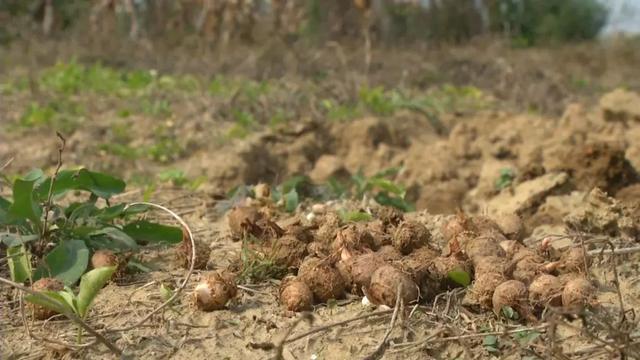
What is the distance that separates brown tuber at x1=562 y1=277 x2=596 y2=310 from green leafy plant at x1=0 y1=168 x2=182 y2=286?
1.13m

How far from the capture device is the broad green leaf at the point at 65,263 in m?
2.29

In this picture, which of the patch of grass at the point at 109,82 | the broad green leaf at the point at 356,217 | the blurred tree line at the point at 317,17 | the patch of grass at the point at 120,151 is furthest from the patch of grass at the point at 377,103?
the broad green leaf at the point at 356,217

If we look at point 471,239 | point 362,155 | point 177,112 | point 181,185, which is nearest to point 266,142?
point 362,155

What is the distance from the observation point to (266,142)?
5.68 m

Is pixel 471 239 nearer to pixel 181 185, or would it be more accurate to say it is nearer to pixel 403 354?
pixel 403 354

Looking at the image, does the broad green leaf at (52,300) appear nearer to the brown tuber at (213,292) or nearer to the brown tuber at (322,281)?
the brown tuber at (213,292)

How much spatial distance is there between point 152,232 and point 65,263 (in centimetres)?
31

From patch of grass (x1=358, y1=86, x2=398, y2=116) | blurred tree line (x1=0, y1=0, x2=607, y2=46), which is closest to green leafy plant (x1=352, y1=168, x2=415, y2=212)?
patch of grass (x1=358, y1=86, x2=398, y2=116)

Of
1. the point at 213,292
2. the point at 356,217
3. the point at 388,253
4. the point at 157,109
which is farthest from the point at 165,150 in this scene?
the point at 213,292

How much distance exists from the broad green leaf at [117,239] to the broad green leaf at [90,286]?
427 mm

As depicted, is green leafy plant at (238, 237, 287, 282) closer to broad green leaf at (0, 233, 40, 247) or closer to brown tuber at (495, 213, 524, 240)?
broad green leaf at (0, 233, 40, 247)

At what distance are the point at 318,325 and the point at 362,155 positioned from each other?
3.60 metres

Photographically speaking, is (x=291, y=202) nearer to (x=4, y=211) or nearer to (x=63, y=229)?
(x=63, y=229)

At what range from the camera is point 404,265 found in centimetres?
224
